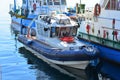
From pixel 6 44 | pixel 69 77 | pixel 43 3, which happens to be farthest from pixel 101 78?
pixel 43 3

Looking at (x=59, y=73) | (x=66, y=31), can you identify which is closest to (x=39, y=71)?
(x=59, y=73)

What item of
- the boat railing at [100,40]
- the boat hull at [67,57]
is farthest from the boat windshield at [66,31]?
the boat railing at [100,40]

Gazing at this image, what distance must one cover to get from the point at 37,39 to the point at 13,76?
6.27m

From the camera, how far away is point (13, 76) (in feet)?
69.4

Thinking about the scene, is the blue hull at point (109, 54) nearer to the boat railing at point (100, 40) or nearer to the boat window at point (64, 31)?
the boat railing at point (100, 40)

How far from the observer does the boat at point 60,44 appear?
67.7 feet

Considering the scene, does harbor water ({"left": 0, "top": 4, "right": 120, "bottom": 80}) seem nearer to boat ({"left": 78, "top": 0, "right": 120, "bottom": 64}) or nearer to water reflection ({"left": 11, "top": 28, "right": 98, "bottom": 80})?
water reflection ({"left": 11, "top": 28, "right": 98, "bottom": 80})

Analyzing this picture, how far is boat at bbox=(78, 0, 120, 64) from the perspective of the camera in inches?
861

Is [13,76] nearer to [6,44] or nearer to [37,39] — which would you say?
[37,39]

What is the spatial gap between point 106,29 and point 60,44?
142 inches

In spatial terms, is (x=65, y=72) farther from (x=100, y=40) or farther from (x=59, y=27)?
(x=100, y=40)

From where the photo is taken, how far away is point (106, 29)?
23375 millimetres

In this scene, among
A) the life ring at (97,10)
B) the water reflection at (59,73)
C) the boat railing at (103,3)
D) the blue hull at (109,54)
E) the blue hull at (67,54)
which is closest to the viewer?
the blue hull at (67,54)

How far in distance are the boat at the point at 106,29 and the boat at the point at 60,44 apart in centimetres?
143
